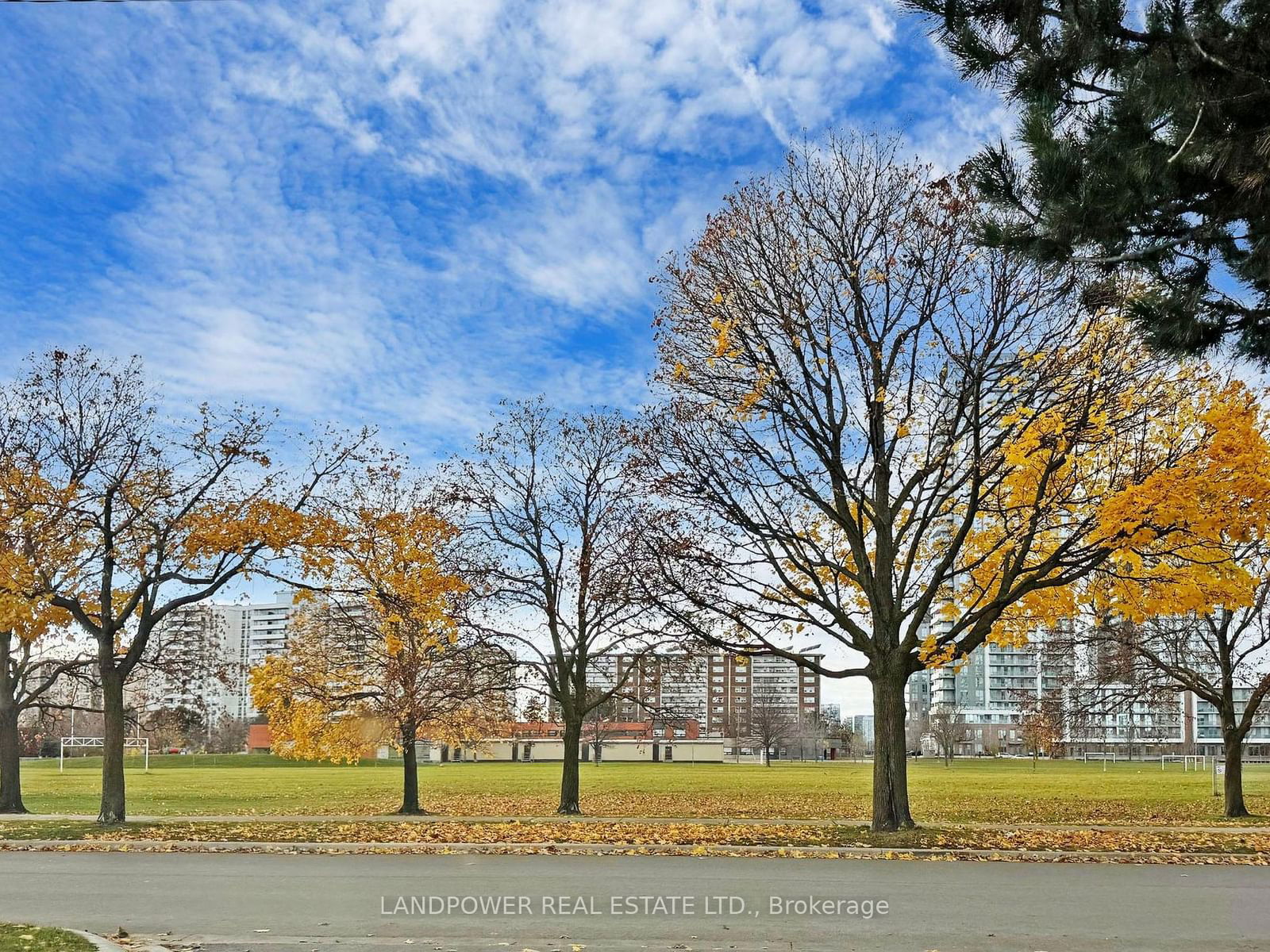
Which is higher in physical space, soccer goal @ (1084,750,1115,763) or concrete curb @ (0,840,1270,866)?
concrete curb @ (0,840,1270,866)

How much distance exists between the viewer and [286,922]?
10461mm

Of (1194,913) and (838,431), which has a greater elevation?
(838,431)

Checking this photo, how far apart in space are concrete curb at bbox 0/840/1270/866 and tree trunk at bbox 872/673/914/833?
2.56 metres

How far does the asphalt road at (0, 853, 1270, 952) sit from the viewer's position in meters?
9.62

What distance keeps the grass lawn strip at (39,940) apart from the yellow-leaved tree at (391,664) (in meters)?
14.1

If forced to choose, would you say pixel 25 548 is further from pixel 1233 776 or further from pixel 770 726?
pixel 770 726

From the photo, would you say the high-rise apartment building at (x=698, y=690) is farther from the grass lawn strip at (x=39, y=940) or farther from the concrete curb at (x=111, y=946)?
the grass lawn strip at (x=39, y=940)

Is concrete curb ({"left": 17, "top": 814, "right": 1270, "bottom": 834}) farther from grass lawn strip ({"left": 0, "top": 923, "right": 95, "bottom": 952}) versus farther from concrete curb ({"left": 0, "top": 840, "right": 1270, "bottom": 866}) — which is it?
grass lawn strip ({"left": 0, "top": 923, "right": 95, "bottom": 952})

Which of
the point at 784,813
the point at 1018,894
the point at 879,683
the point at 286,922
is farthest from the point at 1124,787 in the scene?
the point at 286,922

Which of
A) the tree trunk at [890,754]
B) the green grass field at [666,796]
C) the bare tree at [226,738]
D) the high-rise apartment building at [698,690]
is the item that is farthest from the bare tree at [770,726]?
the tree trunk at [890,754]

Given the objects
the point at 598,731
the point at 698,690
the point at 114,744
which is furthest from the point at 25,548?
the point at 698,690

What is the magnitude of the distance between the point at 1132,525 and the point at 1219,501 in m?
1.30

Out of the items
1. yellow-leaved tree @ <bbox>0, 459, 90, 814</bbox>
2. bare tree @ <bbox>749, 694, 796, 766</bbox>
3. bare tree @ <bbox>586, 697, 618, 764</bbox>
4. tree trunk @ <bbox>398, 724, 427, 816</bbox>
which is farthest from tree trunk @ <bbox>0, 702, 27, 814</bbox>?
bare tree @ <bbox>749, 694, 796, 766</bbox>

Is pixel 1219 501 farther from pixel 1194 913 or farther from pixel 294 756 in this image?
pixel 294 756
